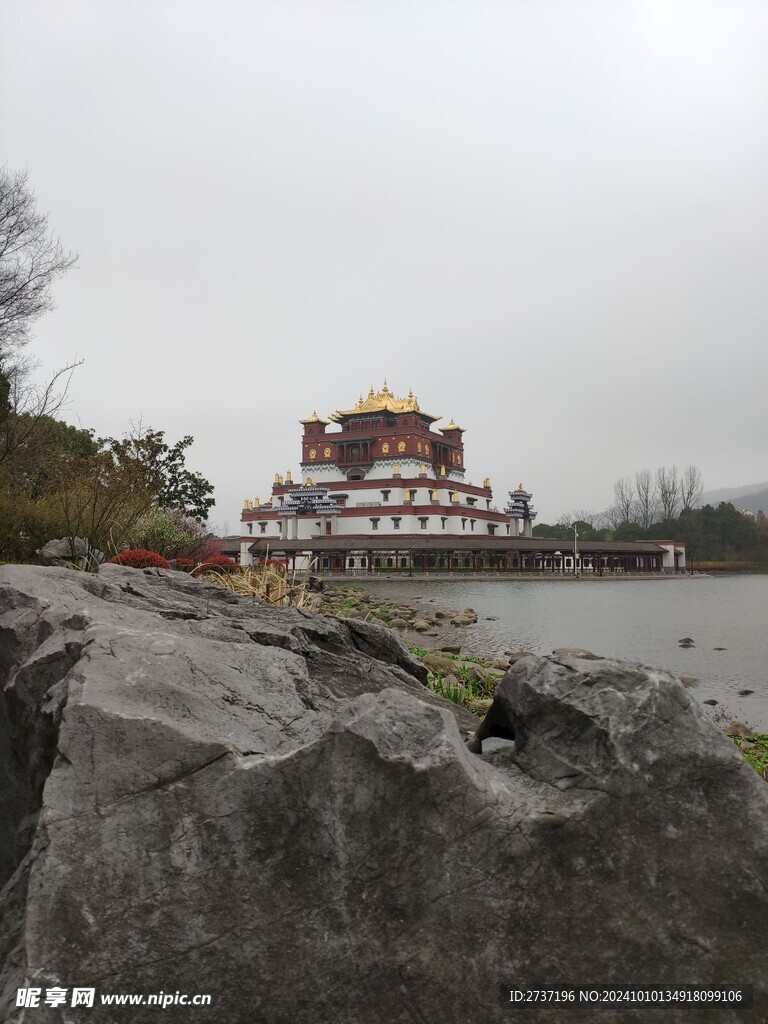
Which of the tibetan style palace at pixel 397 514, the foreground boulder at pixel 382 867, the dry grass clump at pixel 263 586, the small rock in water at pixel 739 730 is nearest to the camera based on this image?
the foreground boulder at pixel 382 867

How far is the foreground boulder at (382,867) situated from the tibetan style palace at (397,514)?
1598 inches

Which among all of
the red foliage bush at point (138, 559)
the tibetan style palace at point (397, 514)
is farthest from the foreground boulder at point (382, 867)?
the tibetan style palace at point (397, 514)

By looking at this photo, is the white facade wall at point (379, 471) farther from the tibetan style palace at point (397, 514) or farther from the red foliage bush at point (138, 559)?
the red foliage bush at point (138, 559)

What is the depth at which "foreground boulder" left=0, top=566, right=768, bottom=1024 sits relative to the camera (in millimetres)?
1750

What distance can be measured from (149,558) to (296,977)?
734 cm

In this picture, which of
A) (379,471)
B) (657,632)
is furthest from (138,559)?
(379,471)

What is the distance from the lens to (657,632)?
1418 centimetres

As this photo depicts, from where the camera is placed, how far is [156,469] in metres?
21.0

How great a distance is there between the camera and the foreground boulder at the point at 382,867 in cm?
175

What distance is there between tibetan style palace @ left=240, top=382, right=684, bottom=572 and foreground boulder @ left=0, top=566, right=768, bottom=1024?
40.6 metres

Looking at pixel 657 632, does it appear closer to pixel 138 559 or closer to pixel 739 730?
pixel 739 730

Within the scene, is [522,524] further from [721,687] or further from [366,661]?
[366,661]

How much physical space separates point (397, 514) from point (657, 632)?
36.3 meters

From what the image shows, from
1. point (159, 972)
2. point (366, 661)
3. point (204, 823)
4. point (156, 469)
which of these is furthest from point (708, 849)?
point (156, 469)
